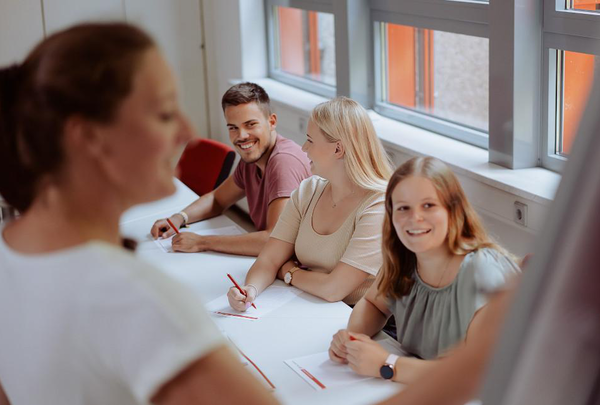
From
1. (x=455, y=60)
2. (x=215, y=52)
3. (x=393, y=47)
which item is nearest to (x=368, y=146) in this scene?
(x=455, y=60)

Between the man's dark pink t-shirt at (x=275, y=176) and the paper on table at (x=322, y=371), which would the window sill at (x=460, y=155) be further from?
the paper on table at (x=322, y=371)

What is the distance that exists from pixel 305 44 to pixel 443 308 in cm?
369

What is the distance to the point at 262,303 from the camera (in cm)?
262

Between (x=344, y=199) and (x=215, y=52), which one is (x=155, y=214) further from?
(x=215, y=52)

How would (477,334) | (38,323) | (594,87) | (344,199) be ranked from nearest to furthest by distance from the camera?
(594,87)
(477,334)
(38,323)
(344,199)

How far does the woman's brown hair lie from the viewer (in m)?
0.55

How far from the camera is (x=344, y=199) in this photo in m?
2.81

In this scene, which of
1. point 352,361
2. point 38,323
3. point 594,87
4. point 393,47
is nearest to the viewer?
point 594,87

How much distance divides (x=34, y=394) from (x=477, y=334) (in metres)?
0.39

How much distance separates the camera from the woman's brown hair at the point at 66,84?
1.82 ft

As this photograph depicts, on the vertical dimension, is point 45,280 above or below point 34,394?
above

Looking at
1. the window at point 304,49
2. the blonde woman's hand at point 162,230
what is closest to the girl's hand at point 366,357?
the blonde woman's hand at point 162,230

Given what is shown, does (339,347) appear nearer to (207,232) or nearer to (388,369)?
(388,369)

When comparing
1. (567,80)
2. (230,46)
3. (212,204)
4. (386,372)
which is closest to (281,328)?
(386,372)
